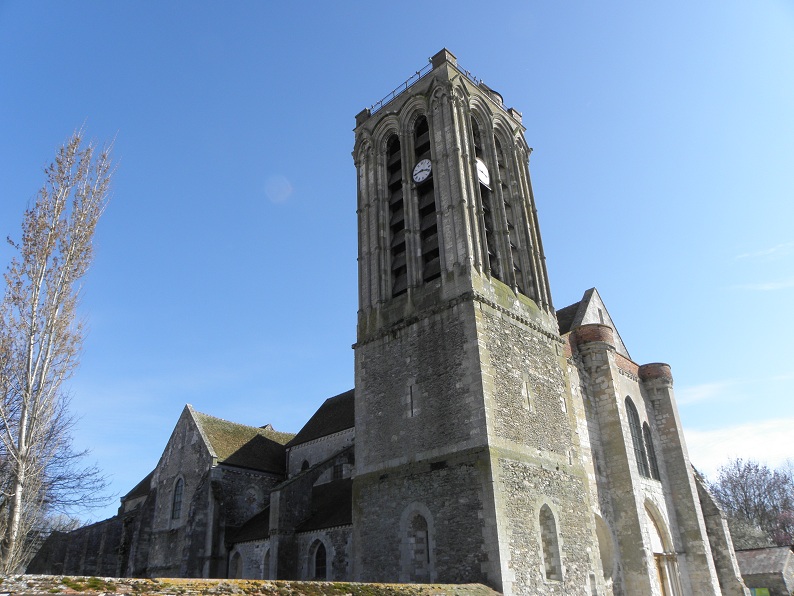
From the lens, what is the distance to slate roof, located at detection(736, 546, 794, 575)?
28.0 metres

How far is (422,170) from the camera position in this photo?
2098 cm

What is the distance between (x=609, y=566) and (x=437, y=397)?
8.04 metres

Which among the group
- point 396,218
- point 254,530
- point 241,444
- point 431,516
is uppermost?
point 396,218

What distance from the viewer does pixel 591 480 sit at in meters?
18.9

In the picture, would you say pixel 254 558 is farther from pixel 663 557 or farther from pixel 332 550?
pixel 663 557

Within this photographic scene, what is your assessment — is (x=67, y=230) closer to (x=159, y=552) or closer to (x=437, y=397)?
(x=437, y=397)

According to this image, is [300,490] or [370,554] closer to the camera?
[370,554]

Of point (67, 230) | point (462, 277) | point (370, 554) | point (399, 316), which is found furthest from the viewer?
point (399, 316)

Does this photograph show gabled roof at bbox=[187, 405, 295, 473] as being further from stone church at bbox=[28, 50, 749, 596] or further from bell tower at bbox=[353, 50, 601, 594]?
bell tower at bbox=[353, 50, 601, 594]

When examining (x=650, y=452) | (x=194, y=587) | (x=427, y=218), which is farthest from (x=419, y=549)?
(x=650, y=452)

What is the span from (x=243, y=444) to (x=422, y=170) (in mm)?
15366

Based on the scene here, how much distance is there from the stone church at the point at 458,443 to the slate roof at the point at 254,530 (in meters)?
0.16

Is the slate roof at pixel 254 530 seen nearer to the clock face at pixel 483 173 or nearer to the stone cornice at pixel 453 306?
the stone cornice at pixel 453 306

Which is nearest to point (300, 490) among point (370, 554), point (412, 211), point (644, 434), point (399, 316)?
point (370, 554)
